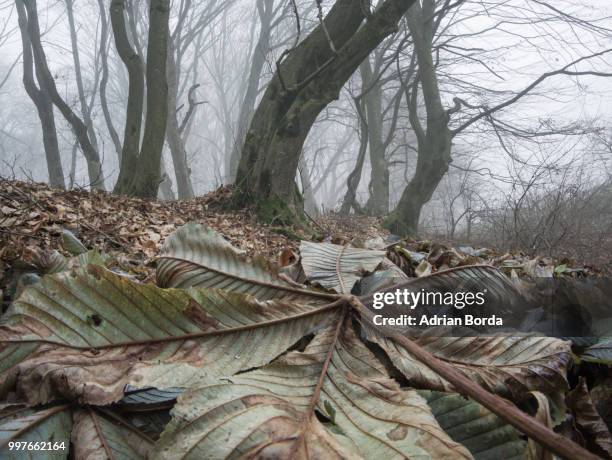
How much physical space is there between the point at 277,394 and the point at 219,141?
45.2 metres

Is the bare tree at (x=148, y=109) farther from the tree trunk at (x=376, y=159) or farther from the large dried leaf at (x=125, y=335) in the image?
the tree trunk at (x=376, y=159)

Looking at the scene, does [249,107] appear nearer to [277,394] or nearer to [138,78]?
[138,78]

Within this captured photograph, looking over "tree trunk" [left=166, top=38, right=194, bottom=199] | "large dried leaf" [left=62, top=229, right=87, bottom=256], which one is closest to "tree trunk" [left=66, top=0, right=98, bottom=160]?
"tree trunk" [left=166, top=38, right=194, bottom=199]

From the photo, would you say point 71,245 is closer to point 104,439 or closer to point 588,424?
point 104,439

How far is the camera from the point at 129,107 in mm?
6906

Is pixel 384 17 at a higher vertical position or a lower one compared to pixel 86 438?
higher

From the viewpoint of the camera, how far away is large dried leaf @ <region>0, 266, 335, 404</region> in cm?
42

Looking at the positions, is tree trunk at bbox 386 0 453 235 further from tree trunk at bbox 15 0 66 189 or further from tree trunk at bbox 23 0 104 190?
tree trunk at bbox 15 0 66 189

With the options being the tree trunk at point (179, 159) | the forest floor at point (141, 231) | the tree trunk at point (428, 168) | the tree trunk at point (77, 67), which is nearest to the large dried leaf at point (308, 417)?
the forest floor at point (141, 231)

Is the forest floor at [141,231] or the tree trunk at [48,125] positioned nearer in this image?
the forest floor at [141,231]

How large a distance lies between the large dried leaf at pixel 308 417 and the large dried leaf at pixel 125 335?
5cm

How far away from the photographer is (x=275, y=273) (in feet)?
2.12

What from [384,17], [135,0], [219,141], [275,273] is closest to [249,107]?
[135,0]

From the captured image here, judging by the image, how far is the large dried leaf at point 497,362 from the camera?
1.48ft
